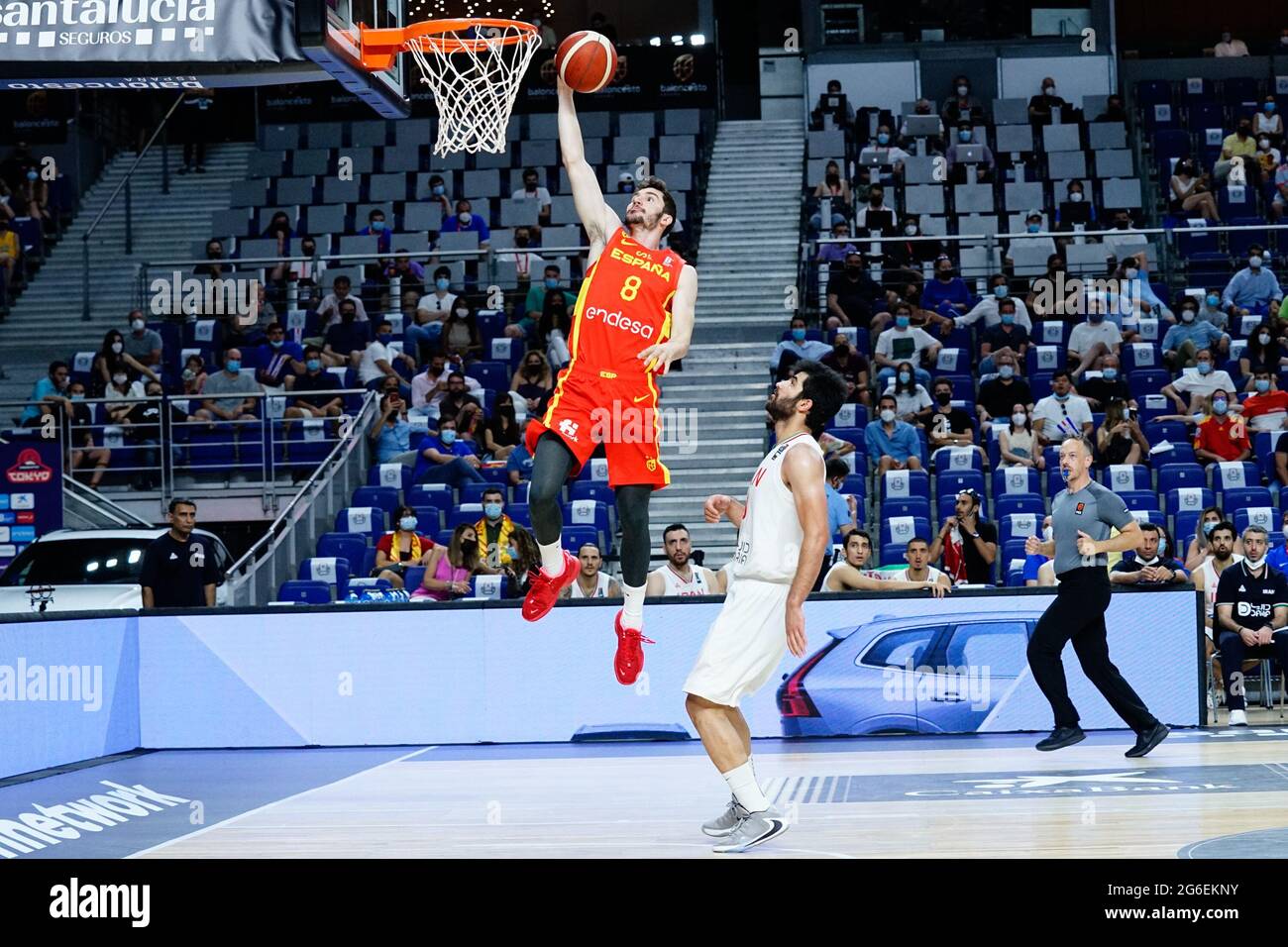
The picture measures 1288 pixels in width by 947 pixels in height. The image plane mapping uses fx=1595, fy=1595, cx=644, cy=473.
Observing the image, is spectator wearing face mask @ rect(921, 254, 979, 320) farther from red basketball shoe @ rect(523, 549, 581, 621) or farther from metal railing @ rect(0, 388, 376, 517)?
red basketball shoe @ rect(523, 549, 581, 621)

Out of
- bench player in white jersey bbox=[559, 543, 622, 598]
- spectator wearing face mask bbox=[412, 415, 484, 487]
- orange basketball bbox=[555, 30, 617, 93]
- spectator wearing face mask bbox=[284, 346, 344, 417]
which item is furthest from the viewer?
spectator wearing face mask bbox=[284, 346, 344, 417]

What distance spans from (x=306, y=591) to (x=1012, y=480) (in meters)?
6.59

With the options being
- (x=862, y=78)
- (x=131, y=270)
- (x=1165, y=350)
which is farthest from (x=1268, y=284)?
(x=131, y=270)

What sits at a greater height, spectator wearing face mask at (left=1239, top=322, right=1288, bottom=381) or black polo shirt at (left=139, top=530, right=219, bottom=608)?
spectator wearing face mask at (left=1239, top=322, right=1288, bottom=381)

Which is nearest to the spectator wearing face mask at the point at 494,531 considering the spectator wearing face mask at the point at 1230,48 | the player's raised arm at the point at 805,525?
the player's raised arm at the point at 805,525

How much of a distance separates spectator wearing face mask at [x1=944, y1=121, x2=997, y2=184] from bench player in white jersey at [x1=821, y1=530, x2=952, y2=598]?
10.4 m

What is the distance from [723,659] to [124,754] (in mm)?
6546

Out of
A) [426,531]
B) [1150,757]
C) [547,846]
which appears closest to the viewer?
[547,846]

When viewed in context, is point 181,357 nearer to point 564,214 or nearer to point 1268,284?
point 564,214

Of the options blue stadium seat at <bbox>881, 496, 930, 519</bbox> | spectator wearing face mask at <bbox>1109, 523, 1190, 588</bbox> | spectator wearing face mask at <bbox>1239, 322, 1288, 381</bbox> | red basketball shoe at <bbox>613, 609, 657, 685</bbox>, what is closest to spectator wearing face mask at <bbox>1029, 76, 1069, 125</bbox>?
spectator wearing face mask at <bbox>1239, 322, 1288, 381</bbox>

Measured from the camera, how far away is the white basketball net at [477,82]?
10.9 metres

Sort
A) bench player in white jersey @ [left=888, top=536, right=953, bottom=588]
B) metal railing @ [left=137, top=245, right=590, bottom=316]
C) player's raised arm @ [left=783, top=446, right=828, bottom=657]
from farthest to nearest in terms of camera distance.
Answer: metal railing @ [left=137, top=245, right=590, bottom=316]
bench player in white jersey @ [left=888, top=536, right=953, bottom=588]
player's raised arm @ [left=783, top=446, right=828, bottom=657]

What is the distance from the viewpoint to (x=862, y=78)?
25125 millimetres

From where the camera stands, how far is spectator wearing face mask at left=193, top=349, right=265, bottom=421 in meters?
17.5
